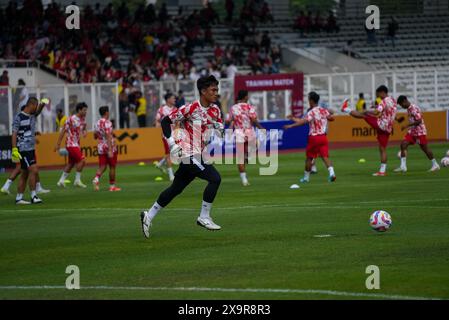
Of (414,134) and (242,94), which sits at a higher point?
(242,94)

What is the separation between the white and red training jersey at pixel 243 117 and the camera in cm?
2855

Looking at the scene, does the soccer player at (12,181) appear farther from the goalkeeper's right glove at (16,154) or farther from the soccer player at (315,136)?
the soccer player at (315,136)

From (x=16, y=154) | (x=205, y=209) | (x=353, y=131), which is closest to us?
(x=205, y=209)

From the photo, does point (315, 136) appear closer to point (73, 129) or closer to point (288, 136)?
point (73, 129)

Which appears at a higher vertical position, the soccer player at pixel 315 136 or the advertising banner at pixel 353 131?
the soccer player at pixel 315 136

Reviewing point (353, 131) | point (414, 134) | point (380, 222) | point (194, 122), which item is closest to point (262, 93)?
point (353, 131)

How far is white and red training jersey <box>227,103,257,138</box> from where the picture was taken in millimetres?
28547

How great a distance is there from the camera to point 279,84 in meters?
45.7

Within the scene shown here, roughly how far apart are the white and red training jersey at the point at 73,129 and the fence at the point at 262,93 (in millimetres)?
9238

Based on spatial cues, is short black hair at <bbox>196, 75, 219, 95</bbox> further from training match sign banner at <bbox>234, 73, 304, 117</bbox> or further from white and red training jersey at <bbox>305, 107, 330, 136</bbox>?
training match sign banner at <bbox>234, 73, 304, 117</bbox>

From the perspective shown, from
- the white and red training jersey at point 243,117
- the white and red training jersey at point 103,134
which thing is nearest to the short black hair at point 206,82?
the white and red training jersey at point 103,134

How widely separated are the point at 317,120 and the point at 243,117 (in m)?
2.17

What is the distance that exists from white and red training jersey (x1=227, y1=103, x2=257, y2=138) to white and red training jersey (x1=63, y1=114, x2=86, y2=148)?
13.9 feet
